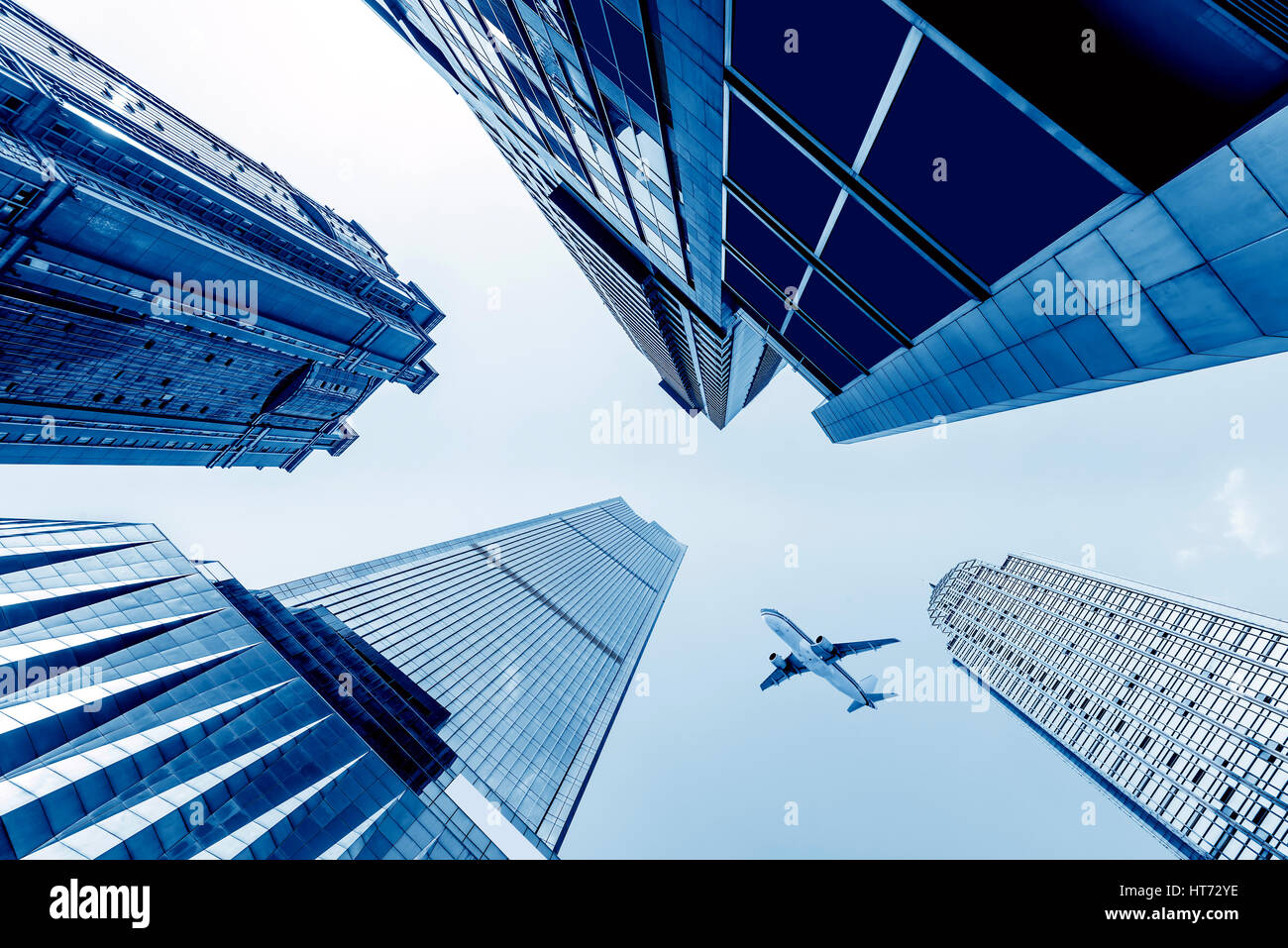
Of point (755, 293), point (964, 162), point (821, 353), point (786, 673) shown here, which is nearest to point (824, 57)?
point (964, 162)


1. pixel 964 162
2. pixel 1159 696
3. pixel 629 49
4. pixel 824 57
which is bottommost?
pixel 1159 696

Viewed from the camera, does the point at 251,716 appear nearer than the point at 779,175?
No

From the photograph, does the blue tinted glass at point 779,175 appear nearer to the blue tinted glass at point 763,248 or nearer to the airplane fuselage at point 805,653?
the blue tinted glass at point 763,248

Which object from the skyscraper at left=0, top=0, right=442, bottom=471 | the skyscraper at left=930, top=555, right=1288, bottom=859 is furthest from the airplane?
the skyscraper at left=0, top=0, right=442, bottom=471

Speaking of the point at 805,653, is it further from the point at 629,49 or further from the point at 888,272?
the point at 629,49

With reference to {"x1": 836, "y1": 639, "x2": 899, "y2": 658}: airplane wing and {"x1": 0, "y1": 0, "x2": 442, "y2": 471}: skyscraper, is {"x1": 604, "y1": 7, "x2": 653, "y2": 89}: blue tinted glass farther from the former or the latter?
{"x1": 0, "y1": 0, "x2": 442, "y2": 471}: skyscraper

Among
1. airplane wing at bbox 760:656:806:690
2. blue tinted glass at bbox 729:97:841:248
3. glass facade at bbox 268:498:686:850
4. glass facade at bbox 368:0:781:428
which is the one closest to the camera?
glass facade at bbox 368:0:781:428
